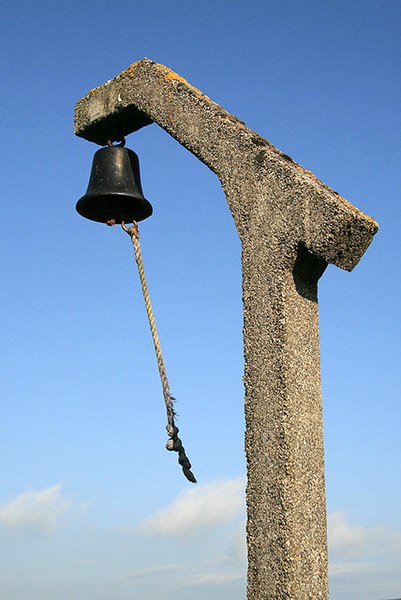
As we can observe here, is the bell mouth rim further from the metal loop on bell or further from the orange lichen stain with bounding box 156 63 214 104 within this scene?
the orange lichen stain with bounding box 156 63 214 104

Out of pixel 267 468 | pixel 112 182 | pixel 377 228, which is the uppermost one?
pixel 112 182

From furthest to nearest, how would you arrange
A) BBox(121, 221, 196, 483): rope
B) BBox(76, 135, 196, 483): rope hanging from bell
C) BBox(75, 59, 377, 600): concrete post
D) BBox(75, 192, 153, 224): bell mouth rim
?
1. BBox(75, 192, 153, 224): bell mouth rim
2. BBox(76, 135, 196, 483): rope hanging from bell
3. BBox(121, 221, 196, 483): rope
4. BBox(75, 59, 377, 600): concrete post

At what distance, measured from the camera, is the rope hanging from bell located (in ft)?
17.9

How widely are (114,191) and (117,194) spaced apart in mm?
31

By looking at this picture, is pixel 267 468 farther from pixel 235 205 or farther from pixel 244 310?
pixel 235 205

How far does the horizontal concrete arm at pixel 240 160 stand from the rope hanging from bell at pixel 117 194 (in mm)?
272

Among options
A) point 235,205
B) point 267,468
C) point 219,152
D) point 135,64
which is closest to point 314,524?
point 267,468

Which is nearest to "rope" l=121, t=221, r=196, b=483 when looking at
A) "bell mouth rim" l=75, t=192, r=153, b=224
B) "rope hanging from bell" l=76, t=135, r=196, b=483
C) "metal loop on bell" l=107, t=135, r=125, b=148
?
"rope hanging from bell" l=76, t=135, r=196, b=483

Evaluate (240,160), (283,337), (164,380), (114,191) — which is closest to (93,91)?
(114,191)

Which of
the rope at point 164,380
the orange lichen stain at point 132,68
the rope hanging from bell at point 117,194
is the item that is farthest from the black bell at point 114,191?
the orange lichen stain at point 132,68

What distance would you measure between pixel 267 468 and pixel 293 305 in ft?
2.81

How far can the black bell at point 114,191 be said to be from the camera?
18.1ft

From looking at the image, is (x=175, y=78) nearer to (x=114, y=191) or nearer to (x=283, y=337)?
(x=114, y=191)

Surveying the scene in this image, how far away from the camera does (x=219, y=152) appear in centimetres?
475
